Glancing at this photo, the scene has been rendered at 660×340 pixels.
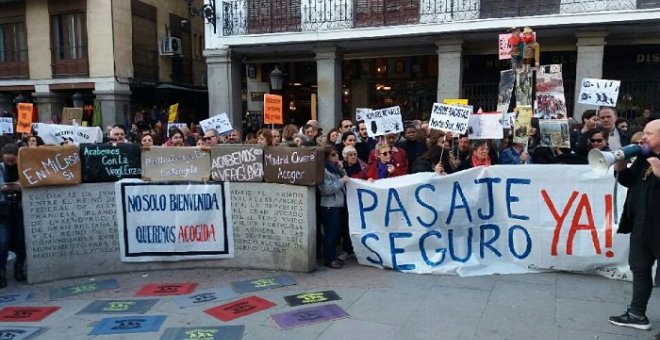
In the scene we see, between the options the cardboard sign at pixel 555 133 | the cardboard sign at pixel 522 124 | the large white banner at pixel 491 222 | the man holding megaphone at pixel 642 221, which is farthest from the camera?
the cardboard sign at pixel 522 124

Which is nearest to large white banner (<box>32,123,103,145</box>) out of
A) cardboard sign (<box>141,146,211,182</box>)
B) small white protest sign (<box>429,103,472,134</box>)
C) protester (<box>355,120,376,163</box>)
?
cardboard sign (<box>141,146,211,182</box>)

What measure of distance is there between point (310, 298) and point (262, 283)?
773 mm

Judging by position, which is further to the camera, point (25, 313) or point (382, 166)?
point (382, 166)

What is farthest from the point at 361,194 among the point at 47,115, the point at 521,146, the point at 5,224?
the point at 47,115

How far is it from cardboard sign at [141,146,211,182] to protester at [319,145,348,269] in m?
1.45

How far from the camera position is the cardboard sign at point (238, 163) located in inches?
244

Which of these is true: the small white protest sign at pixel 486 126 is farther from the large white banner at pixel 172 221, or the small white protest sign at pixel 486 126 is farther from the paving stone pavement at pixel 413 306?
the large white banner at pixel 172 221

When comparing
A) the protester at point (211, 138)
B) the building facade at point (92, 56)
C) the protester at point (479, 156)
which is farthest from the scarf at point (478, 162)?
the building facade at point (92, 56)

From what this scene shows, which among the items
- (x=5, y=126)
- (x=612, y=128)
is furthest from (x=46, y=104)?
(x=612, y=128)

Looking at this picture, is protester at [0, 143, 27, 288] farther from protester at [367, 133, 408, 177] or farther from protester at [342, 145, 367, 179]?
protester at [367, 133, 408, 177]

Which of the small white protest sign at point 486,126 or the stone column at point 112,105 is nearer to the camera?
the small white protest sign at point 486,126

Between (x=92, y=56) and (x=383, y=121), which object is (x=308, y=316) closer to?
(x=383, y=121)

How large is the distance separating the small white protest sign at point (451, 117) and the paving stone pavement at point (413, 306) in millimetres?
1843

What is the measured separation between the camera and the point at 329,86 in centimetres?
1520
